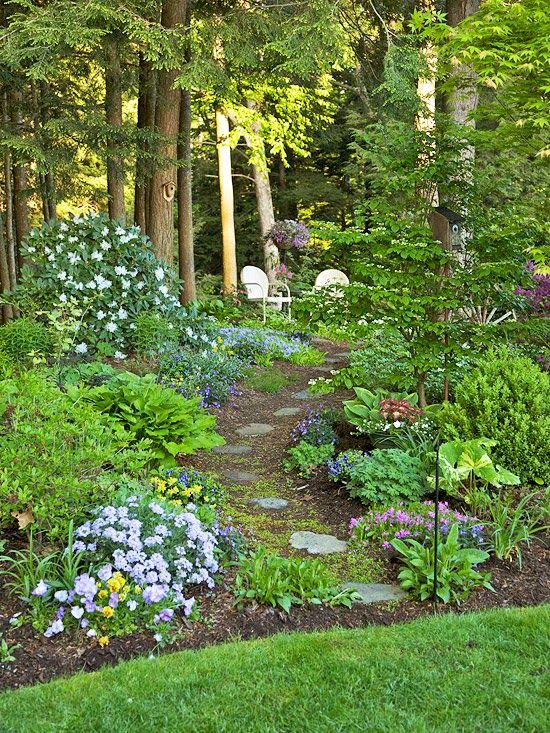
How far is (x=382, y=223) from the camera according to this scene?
504 centimetres

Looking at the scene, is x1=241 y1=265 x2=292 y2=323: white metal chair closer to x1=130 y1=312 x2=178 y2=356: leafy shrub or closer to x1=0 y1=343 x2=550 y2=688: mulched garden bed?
x1=130 y1=312 x2=178 y2=356: leafy shrub

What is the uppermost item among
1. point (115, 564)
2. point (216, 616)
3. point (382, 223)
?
point (382, 223)

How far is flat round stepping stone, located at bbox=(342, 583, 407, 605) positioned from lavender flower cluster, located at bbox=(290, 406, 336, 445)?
1813mm

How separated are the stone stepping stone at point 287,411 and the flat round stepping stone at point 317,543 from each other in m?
2.47

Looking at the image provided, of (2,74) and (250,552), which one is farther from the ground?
(2,74)

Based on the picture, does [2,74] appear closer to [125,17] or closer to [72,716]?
[125,17]

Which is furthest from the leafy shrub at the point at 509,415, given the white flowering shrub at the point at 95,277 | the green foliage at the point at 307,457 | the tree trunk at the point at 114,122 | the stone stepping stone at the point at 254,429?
the tree trunk at the point at 114,122

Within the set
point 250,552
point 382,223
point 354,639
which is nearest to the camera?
point 354,639

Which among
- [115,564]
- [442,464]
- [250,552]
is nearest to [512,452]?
[442,464]

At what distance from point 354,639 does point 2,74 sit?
7656 mm

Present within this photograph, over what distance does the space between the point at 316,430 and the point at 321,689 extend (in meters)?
2.95

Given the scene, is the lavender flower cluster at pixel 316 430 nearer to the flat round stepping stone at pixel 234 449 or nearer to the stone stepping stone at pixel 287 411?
the flat round stepping stone at pixel 234 449

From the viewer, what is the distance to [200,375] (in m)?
6.46

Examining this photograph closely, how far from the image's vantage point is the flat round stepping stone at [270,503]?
172 inches
